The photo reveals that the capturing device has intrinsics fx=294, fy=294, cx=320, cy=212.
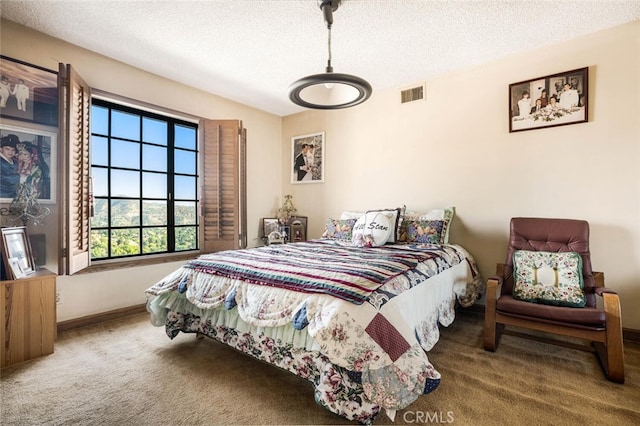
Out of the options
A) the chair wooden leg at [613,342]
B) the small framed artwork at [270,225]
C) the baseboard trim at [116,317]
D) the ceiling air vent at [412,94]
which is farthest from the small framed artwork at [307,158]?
the chair wooden leg at [613,342]

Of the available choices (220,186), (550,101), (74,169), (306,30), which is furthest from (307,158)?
(550,101)

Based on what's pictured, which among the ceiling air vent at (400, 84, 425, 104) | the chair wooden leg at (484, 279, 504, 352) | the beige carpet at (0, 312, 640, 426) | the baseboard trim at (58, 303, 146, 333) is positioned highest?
the ceiling air vent at (400, 84, 425, 104)

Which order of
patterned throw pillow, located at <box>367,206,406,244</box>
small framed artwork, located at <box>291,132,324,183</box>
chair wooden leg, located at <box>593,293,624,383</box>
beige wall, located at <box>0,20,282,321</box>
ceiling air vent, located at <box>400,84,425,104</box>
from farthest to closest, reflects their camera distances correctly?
small framed artwork, located at <box>291,132,324,183</box> < ceiling air vent, located at <box>400,84,425,104</box> < patterned throw pillow, located at <box>367,206,406,244</box> < beige wall, located at <box>0,20,282,321</box> < chair wooden leg, located at <box>593,293,624,383</box>

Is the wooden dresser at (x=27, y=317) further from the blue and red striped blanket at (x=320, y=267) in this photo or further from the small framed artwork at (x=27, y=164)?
the blue and red striped blanket at (x=320, y=267)

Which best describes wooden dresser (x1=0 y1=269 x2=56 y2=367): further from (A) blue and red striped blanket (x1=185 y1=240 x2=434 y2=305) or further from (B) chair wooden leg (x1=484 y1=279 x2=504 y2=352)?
(B) chair wooden leg (x1=484 y1=279 x2=504 y2=352)

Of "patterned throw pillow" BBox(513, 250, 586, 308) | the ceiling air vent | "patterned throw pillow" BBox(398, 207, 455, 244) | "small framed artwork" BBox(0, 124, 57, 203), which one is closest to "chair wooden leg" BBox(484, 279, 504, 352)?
"patterned throw pillow" BBox(513, 250, 586, 308)

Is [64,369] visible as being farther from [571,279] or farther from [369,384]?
[571,279]

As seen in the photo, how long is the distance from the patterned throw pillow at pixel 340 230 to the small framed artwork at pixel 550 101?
1.90 meters

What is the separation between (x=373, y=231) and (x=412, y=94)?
1825mm

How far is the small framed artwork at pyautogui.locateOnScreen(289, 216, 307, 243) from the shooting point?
14.3ft

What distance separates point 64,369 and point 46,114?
82.6 inches

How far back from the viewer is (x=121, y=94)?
9.95ft

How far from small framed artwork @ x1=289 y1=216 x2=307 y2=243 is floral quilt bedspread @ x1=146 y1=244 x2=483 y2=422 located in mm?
2172

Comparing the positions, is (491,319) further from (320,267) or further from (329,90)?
(329,90)
